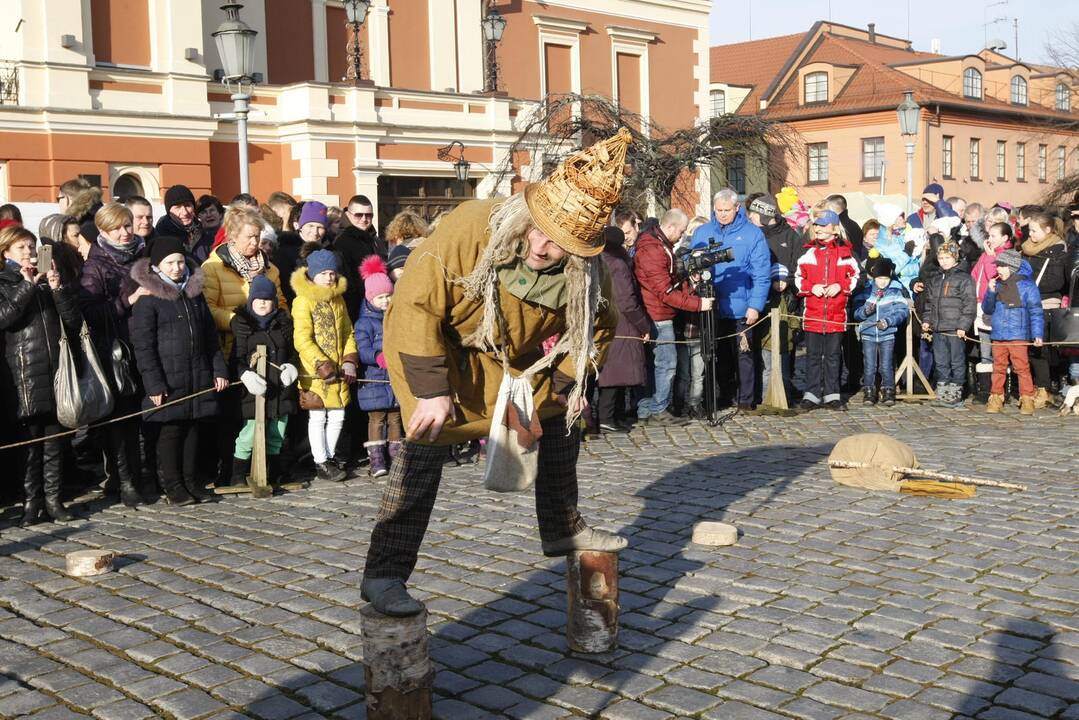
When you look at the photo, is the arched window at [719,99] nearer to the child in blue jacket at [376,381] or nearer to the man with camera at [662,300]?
the man with camera at [662,300]

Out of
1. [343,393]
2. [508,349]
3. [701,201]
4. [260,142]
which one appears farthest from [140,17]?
[508,349]

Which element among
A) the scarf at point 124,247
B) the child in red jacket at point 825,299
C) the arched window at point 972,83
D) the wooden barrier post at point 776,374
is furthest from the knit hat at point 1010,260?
the arched window at point 972,83

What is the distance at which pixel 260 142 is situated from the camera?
2734cm

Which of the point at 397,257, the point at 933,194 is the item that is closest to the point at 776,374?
the point at 397,257

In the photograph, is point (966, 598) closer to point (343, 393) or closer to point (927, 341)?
point (343, 393)

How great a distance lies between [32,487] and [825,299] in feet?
25.3

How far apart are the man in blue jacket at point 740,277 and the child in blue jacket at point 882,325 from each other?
4.63 ft

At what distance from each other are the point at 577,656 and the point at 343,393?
461cm

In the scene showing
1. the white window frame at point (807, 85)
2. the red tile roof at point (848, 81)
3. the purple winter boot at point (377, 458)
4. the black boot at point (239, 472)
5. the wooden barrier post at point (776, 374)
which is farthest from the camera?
the white window frame at point (807, 85)

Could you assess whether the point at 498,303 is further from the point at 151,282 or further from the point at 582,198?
the point at 151,282

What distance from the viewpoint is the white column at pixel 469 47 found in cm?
3186

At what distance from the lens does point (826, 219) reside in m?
12.3

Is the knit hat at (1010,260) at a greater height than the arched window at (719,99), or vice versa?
the arched window at (719,99)

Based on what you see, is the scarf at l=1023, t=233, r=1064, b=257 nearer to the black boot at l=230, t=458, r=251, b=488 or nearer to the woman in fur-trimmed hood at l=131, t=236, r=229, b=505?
the black boot at l=230, t=458, r=251, b=488
